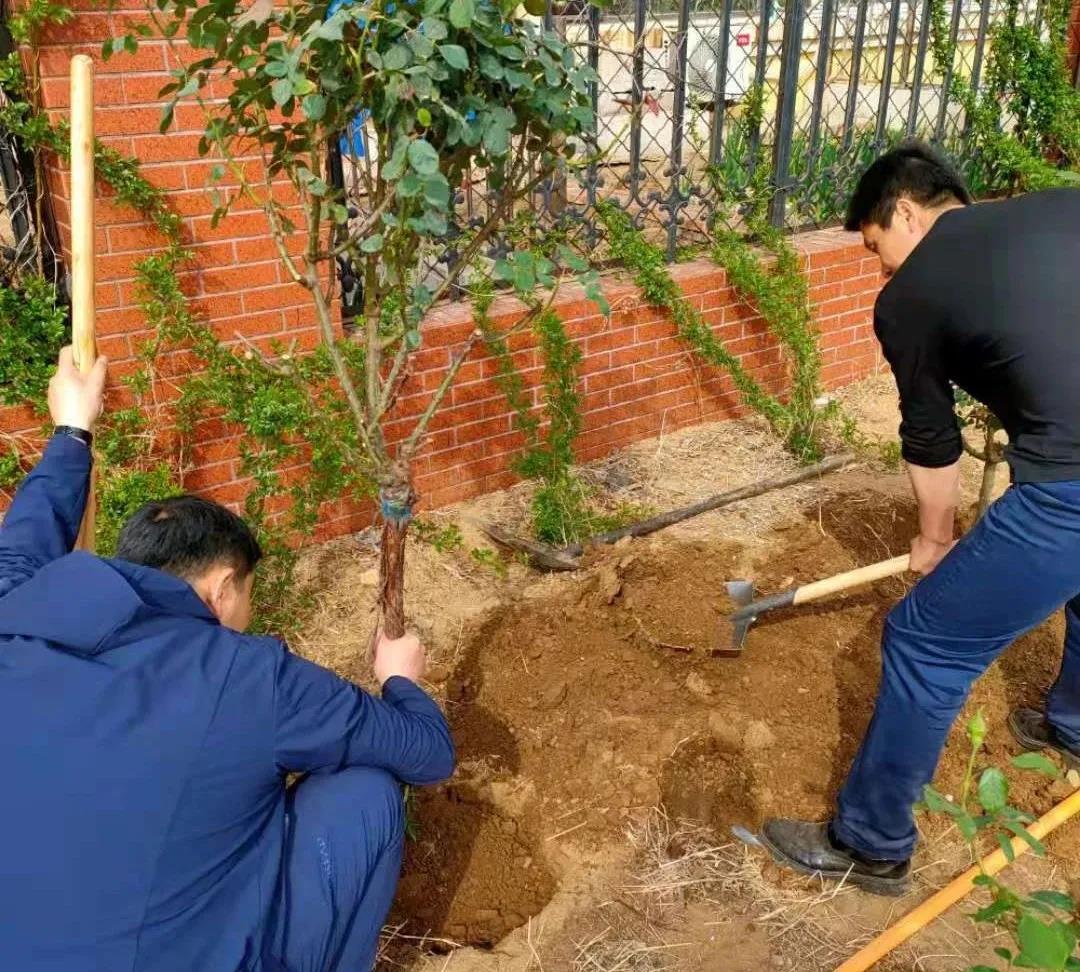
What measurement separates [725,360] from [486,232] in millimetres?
2708

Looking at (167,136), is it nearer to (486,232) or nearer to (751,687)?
(486,232)

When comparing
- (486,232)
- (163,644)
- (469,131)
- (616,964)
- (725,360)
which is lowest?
(616,964)

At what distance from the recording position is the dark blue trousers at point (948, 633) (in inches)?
82.4

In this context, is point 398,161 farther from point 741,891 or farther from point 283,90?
point 741,891

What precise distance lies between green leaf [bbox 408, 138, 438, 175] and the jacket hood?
781mm

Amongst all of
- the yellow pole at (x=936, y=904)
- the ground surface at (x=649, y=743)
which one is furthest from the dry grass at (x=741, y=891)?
the yellow pole at (x=936, y=904)

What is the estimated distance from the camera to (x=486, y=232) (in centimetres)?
212

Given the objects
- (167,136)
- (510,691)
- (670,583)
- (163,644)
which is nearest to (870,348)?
(670,583)

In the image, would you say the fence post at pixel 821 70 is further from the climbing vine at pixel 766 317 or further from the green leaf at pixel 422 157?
the green leaf at pixel 422 157

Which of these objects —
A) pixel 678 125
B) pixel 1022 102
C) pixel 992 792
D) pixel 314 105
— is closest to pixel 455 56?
pixel 314 105

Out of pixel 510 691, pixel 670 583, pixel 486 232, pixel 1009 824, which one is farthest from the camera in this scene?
pixel 670 583

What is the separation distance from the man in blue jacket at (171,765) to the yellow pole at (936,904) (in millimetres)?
1146

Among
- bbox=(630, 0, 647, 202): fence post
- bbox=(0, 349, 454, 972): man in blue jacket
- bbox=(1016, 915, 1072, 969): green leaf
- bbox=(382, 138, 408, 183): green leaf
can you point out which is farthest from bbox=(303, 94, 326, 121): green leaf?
bbox=(630, 0, 647, 202): fence post

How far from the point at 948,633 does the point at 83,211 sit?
6.84 ft
